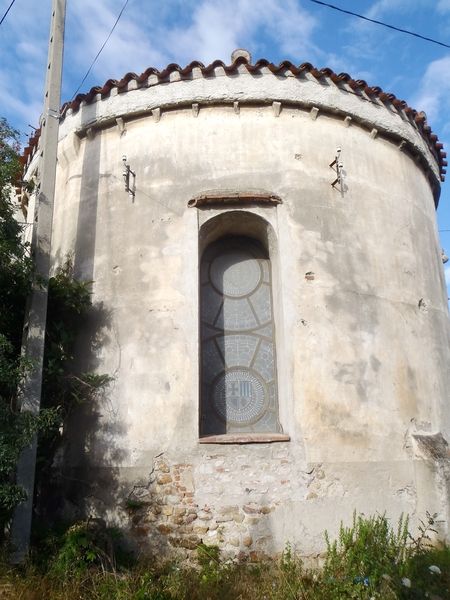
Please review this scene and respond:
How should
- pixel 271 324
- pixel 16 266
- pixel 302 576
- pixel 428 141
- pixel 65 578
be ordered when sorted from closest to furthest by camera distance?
pixel 65 578 → pixel 302 576 → pixel 16 266 → pixel 271 324 → pixel 428 141

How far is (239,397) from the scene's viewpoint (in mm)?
7402

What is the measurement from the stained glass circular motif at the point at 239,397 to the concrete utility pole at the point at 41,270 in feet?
7.48

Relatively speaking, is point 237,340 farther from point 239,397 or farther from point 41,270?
point 41,270

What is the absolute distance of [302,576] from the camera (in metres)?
6.06

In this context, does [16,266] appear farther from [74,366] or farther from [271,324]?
[271,324]

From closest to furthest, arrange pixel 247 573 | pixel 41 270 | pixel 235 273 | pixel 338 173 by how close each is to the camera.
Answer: pixel 247 573 < pixel 41 270 < pixel 338 173 < pixel 235 273

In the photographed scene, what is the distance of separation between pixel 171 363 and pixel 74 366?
1.34m

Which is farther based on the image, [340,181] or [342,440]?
[340,181]

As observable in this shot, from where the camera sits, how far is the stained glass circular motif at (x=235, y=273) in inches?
315

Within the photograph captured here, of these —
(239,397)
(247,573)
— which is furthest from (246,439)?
(247,573)

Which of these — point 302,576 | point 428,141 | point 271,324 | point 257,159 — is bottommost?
point 302,576

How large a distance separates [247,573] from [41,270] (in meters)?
4.22

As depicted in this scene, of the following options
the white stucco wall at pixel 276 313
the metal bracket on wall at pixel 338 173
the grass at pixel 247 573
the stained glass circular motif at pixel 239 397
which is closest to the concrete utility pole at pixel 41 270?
the grass at pixel 247 573

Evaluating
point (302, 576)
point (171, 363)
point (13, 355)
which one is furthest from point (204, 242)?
point (302, 576)
